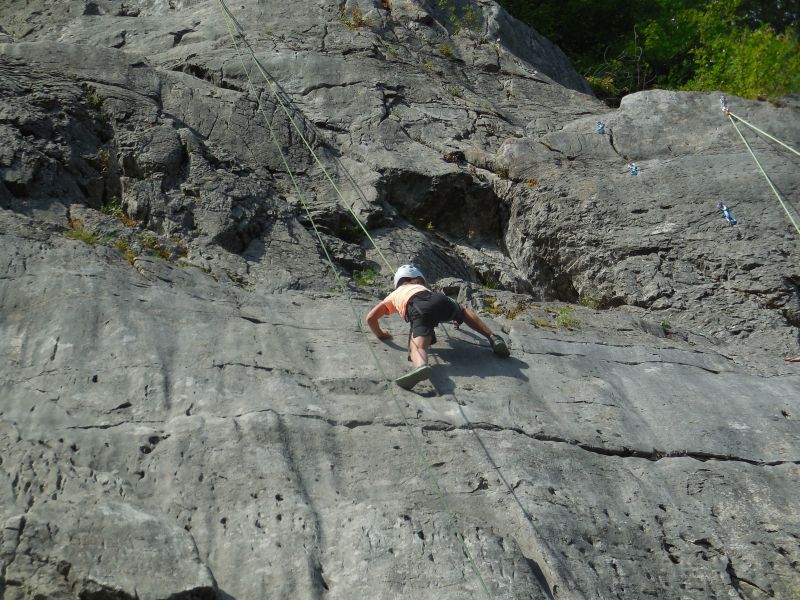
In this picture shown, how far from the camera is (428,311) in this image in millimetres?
7750

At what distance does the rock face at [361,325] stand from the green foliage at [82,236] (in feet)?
0.14

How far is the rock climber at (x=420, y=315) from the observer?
7.70 meters

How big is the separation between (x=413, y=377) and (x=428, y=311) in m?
0.74

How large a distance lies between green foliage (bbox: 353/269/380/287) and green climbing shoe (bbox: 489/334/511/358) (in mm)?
1829

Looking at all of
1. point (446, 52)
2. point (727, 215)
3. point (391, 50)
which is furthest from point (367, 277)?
point (446, 52)

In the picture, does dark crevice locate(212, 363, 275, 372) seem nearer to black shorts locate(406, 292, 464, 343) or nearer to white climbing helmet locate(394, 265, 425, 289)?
black shorts locate(406, 292, 464, 343)

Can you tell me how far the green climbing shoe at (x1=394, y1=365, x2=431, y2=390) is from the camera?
282 inches

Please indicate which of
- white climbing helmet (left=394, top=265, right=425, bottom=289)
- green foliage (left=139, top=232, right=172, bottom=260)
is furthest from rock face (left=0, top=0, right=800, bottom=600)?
white climbing helmet (left=394, top=265, right=425, bottom=289)

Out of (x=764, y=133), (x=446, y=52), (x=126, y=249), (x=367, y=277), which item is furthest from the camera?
(x=446, y=52)

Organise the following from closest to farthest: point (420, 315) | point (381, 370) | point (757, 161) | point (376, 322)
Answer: point (381, 370) → point (420, 315) → point (376, 322) → point (757, 161)

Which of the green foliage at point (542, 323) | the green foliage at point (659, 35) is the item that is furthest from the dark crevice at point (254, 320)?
the green foliage at point (659, 35)

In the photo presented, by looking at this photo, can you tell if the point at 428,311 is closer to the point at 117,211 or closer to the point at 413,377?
the point at 413,377

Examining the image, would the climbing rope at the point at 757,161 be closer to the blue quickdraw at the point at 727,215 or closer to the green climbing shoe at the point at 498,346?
the blue quickdraw at the point at 727,215

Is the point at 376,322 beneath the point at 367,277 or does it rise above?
above
